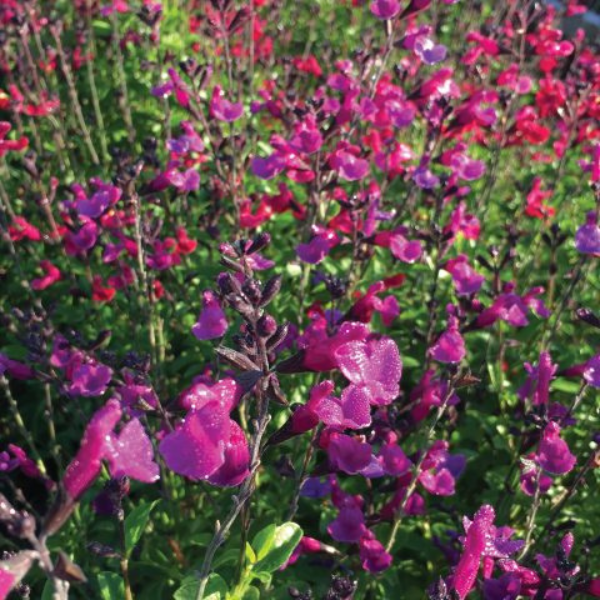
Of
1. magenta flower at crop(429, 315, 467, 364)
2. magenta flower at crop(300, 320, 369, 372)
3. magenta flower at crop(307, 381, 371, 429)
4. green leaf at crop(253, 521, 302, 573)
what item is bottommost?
green leaf at crop(253, 521, 302, 573)

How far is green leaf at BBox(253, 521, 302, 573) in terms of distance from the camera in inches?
62.7

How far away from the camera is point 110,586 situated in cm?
175

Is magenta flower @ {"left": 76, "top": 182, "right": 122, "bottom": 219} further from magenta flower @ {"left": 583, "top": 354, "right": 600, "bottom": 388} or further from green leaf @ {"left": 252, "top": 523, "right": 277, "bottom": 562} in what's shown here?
magenta flower @ {"left": 583, "top": 354, "right": 600, "bottom": 388}

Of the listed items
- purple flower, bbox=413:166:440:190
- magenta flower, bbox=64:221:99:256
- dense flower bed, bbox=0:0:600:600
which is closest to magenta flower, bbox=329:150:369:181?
dense flower bed, bbox=0:0:600:600

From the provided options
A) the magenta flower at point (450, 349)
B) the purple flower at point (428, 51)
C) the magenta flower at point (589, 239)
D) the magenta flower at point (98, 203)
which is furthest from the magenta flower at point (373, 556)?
the purple flower at point (428, 51)

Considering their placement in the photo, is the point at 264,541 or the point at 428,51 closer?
the point at 264,541

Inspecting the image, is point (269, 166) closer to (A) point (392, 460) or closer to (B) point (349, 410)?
(A) point (392, 460)

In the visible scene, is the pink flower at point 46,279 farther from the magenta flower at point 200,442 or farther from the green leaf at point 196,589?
the magenta flower at point 200,442

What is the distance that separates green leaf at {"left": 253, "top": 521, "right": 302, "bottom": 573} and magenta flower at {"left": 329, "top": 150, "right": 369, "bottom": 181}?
1385 millimetres

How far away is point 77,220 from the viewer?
2.87m

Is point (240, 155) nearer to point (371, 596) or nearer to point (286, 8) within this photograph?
point (371, 596)

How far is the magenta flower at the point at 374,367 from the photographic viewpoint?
1209mm

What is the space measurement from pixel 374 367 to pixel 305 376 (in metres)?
1.79

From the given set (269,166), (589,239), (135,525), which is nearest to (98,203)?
(269,166)
